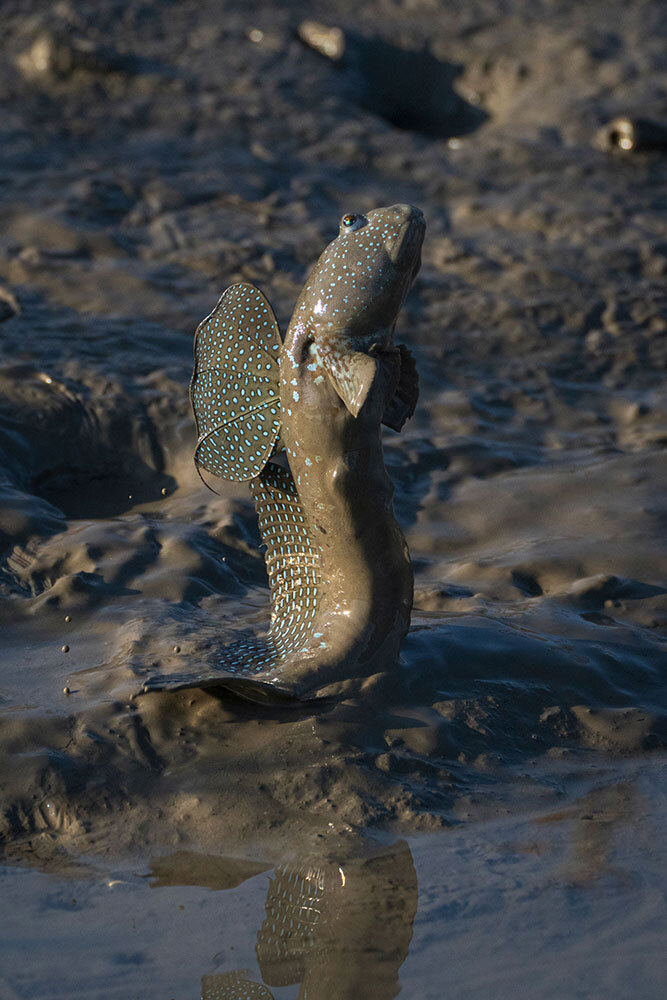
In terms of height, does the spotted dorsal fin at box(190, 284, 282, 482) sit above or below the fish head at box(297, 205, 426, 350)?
below

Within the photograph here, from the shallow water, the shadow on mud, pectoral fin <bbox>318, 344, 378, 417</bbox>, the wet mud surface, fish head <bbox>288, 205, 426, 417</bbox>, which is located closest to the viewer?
the shallow water

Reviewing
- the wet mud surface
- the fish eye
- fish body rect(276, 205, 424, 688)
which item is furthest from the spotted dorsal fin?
the wet mud surface

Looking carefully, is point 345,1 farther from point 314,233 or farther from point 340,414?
point 340,414

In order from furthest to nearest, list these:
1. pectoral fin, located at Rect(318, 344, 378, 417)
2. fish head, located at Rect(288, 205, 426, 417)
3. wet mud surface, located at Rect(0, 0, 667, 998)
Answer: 1. wet mud surface, located at Rect(0, 0, 667, 998)
2. fish head, located at Rect(288, 205, 426, 417)
3. pectoral fin, located at Rect(318, 344, 378, 417)

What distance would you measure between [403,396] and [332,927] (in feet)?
4.81

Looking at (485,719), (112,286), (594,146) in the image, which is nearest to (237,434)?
(485,719)

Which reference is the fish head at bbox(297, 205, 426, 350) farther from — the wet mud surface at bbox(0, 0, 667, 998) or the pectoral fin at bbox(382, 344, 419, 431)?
the wet mud surface at bbox(0, 0, 667, 998)

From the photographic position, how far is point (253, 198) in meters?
7.45

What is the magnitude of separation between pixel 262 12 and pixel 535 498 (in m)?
5.72

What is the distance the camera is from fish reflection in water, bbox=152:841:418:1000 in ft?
8.46

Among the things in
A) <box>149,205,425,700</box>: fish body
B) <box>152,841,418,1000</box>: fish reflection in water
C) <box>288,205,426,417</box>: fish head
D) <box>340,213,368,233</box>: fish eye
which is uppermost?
<box>340,213,368,233</box>: fish eye

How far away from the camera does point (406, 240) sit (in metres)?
3.17

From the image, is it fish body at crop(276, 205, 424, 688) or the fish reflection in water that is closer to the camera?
the fish reflection in water

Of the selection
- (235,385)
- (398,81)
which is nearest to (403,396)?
(235,385)
